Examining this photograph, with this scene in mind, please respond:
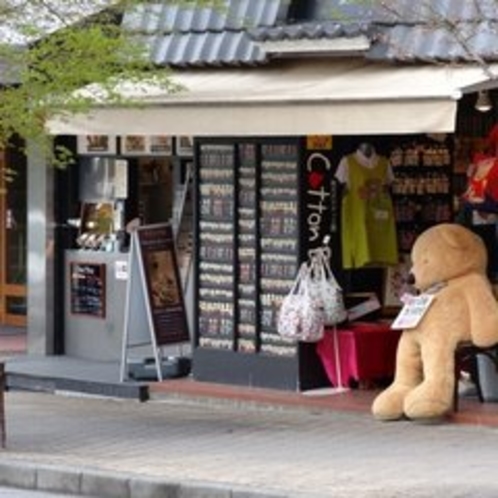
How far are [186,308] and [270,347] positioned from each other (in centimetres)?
142

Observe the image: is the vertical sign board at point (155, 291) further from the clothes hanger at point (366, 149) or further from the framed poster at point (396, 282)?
the clothes hanger at point (366, 149)

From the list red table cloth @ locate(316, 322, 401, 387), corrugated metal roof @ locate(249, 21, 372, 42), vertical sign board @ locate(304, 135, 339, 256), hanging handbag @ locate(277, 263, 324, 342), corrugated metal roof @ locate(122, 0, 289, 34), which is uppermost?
corrugated metal roof @ locate(122, 0, 289, 34)

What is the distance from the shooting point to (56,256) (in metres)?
18.8

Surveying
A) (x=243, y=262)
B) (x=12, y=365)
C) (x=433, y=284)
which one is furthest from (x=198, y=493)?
(x=12, y=365)

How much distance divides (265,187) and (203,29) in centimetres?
156

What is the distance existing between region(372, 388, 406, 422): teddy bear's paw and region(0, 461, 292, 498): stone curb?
2.60 m

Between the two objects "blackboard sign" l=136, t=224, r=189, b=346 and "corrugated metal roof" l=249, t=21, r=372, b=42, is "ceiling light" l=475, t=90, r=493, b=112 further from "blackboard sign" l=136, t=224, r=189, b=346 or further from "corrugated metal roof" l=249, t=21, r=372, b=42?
"blackboard sign" l=136, t=224, r=189, b=346

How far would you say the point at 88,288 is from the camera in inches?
734

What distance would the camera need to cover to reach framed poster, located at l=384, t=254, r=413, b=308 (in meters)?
15.8

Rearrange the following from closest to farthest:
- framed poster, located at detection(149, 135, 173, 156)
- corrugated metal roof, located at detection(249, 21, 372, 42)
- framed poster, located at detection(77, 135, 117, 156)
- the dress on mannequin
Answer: corrugated metal roof, located at detection(249, 21, 372, 42), the dress on mannequin, framed poster, located at detection(149, 135, 173, 156), framed poster, located at detection(77, 135, 117, 156)

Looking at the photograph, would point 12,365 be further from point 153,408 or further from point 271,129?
point 271,129

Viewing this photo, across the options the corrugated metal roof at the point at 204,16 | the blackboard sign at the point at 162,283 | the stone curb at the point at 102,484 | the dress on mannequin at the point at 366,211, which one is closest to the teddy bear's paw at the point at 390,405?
the dress on mannequin at the point at 366,211

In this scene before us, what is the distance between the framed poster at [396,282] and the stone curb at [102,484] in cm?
434

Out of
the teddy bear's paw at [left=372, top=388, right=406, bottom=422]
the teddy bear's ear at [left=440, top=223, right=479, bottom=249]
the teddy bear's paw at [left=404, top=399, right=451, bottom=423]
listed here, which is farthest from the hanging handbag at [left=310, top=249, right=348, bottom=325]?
the teddy bear's paw at [left=404, top=399, right=451, bottom=423]
